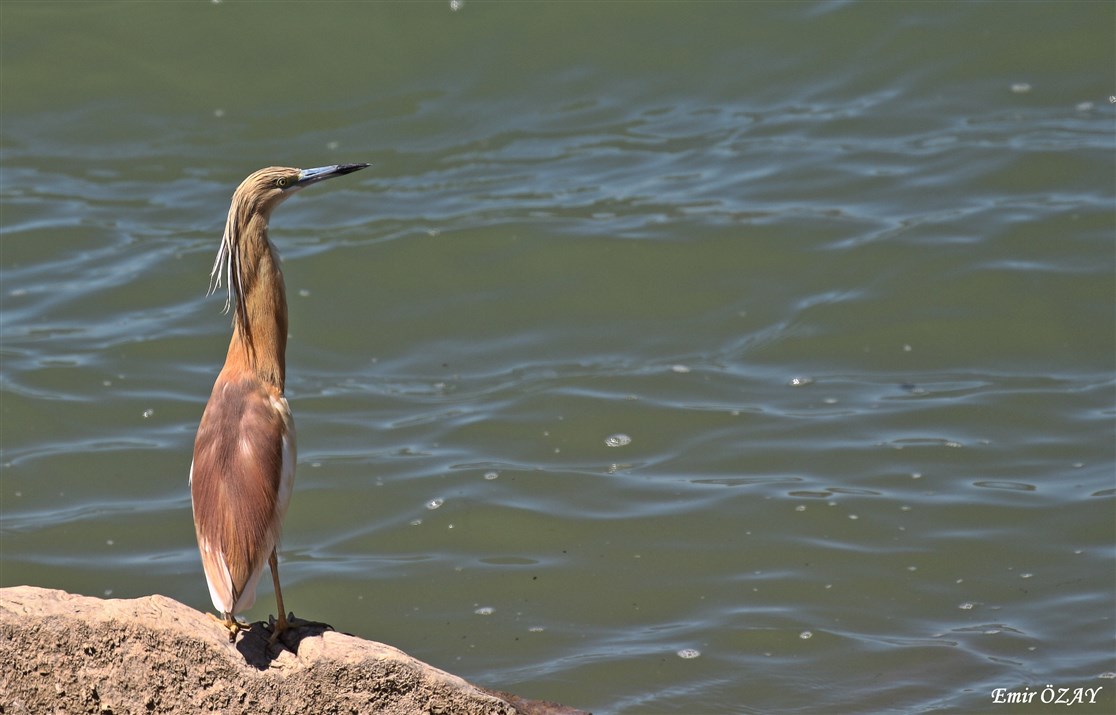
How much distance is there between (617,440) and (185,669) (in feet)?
15.1

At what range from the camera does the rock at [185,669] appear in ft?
14.0

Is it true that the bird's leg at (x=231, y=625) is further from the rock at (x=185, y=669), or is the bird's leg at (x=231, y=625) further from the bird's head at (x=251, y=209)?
the bird's head at (x=251, y=209)

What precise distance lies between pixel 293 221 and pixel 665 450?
4759 millimetres

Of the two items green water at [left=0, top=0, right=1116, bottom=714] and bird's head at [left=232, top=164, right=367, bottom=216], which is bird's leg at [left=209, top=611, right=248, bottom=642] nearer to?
bird's head at [left=232, top=164, right=367, bottom=216]

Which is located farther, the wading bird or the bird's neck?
the bird's neck

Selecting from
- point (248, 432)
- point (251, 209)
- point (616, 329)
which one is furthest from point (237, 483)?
point (616, 329)

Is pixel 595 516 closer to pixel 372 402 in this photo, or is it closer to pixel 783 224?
pixel 372 402

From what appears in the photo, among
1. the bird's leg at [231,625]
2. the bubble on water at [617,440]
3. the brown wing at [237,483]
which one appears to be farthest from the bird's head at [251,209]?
the bubble on water at [617,440]

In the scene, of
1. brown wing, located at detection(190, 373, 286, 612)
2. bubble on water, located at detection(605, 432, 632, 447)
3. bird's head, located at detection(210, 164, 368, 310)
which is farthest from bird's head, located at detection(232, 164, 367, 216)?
bubble on water, located at detection(605, 432, 632, 447)

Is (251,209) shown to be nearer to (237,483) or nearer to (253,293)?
(253,293)

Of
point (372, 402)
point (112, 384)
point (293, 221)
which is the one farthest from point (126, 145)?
point (372, 402)

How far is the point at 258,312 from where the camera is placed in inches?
205

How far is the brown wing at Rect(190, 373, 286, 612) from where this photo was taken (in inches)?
186

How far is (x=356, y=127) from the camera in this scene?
12.8 metres
